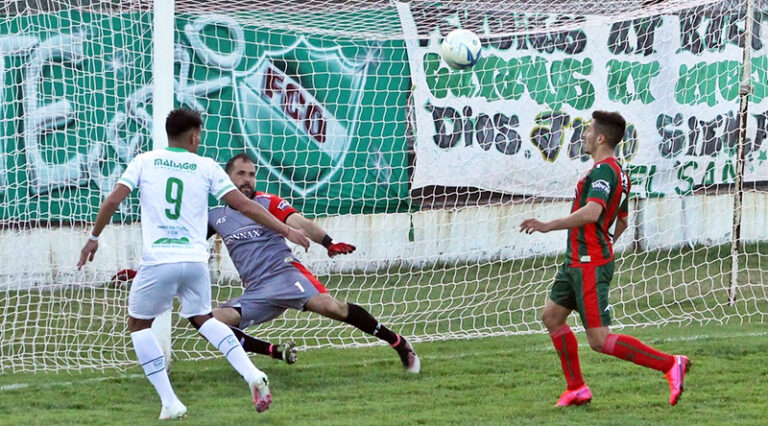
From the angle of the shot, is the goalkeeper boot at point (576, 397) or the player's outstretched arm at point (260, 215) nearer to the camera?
Result: the player's outstretched arm at point (260, 215)

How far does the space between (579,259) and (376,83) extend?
6.54 metres

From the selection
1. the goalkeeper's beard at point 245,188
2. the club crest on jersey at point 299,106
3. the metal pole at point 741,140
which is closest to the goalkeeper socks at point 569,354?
the goalkeeper's beard at point 245,188

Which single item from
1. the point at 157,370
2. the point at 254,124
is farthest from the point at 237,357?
the point at 254,124

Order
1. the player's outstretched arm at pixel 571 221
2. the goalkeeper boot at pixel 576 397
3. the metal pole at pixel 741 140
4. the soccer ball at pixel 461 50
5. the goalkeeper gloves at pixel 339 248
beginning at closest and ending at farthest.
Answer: the player's outstretched arm at pixel 571 221
the goalkeeper boot at pixel 576 397
the goalkeeper gloves at pixel 339 248
the soccer ball at pixel 461 50
the metal pole at pixel 741 140

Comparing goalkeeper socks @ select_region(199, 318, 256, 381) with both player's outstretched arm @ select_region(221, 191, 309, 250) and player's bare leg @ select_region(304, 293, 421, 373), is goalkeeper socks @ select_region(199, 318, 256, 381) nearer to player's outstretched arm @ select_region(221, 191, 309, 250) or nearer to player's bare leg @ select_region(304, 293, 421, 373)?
player's outstretched arm @ select_region(221, 191, 309, 250)

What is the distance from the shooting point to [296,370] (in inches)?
311

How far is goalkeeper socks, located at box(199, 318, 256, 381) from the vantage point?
20.3ft

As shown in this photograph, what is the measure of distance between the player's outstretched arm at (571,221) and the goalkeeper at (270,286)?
6.50ft

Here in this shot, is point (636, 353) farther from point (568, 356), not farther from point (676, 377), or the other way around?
point (568, 356)

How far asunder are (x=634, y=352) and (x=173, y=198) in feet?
8.87

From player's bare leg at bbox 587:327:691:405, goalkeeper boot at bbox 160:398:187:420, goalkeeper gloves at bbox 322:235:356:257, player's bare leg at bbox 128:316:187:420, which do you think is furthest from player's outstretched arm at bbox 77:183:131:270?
player's bare leg at bbox 587:327:691:405

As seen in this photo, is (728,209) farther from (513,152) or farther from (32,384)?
(32,384)

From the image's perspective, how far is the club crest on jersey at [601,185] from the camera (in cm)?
618

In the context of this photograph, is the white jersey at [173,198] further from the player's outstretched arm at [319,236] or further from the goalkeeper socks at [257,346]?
the goalkeeper socks at [257,346]
